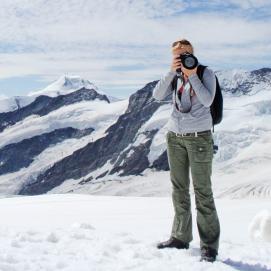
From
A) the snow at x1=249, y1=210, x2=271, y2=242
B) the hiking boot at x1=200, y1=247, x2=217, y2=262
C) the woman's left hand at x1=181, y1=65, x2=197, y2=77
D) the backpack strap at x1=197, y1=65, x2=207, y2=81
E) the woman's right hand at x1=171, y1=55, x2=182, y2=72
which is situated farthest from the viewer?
the snow at x1=249, y1=210, x2=271, y2=242

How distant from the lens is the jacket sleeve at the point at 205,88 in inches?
286

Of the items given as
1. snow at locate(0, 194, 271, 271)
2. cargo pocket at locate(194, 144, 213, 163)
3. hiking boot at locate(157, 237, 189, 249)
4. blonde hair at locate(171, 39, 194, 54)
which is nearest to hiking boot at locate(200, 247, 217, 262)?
snow at locate(0, 194, 271, 271)

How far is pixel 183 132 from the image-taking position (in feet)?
25.0

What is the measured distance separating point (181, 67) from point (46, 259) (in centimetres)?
300

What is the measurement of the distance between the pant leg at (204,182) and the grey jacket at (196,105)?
0.61ft

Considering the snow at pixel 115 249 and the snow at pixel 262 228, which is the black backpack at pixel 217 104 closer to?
the snow at pixel 115 249

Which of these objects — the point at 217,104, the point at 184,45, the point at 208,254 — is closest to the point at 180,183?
the point at 208,254

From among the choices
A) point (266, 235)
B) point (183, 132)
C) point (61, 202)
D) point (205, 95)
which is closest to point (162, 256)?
point (183, 132)

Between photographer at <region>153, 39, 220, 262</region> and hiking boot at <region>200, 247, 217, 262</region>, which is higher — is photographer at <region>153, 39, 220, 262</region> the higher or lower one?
the higher one

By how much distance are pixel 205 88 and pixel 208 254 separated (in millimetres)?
2124

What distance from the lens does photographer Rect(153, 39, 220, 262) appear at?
7.38 metres

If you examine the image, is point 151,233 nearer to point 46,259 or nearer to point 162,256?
point 162,256

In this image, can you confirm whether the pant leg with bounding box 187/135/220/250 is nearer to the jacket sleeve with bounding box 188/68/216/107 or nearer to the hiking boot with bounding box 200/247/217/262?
the hiking boot with bounding box 200/247/217/262

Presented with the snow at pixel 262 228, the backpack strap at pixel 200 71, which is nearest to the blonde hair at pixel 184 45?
the backpack strap at pixel 200 71
